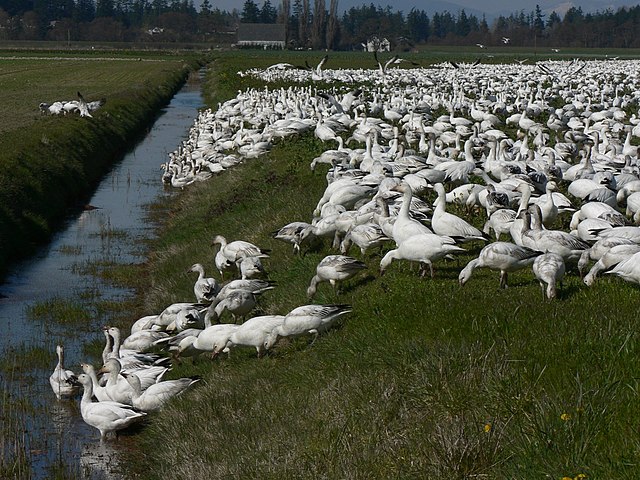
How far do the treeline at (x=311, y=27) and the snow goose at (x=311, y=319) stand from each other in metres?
123

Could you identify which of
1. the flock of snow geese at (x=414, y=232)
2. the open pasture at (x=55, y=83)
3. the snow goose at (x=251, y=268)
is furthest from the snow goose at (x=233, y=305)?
the open pasture at (x=55, y=83)

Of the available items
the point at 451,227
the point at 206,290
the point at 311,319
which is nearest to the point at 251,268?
the point at 206,290

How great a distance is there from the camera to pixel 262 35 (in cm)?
15562

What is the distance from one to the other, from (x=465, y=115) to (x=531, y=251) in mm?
22701

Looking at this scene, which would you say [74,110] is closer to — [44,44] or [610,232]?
[610,232]

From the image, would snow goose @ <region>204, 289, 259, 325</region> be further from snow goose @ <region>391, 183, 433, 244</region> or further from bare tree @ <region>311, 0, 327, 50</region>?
bare tree @ <region>311, 0, 327, 50</region>

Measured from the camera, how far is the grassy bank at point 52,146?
66.2ft

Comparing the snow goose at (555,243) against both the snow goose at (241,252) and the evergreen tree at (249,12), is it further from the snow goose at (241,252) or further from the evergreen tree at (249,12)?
the evergreen tree at (249,12)

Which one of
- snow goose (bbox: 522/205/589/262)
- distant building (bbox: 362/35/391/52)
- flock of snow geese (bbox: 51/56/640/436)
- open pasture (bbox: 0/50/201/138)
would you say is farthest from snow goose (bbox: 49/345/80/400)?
distant building (bbox: 362/35/391/52)

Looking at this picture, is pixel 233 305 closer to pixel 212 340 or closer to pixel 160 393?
pixel 212 340

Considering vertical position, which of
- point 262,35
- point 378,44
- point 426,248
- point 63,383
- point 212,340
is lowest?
point 63,383

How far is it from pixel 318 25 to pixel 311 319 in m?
134

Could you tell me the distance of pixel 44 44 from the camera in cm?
14588

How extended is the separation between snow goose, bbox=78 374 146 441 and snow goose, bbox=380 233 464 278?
3251mm
